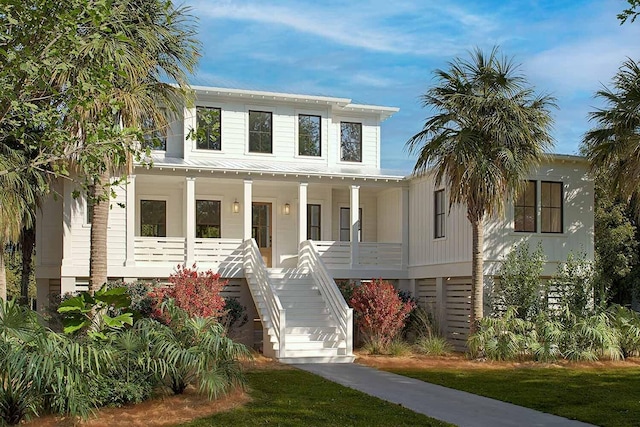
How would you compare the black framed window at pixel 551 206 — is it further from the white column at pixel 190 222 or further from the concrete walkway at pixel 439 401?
the white column at pixel 190 222

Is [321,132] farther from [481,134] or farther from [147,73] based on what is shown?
[147,73]

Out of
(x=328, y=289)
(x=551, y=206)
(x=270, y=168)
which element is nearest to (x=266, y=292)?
(x=328, y=289)

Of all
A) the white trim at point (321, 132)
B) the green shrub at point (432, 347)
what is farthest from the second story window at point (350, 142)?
the green shrub at point (432, 347)

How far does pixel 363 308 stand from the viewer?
62.5 ft

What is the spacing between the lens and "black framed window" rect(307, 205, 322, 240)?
24.3 metres

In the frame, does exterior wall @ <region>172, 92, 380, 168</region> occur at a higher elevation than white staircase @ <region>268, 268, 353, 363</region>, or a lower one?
higher

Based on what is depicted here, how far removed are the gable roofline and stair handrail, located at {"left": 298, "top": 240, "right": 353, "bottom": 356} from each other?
4747mm

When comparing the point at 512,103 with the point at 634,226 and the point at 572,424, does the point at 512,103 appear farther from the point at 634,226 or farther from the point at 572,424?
the point at 634,226

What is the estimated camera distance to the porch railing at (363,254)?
71.8 feet

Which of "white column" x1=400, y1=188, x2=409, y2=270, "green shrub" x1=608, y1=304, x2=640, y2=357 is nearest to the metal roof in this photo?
"white column" x1=400, y1=188, x2=409, y2=270

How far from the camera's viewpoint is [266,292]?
1877 cm

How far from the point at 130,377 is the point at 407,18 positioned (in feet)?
31.4

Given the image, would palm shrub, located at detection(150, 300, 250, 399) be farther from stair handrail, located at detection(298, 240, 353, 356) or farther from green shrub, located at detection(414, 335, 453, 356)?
green shrub, located at detection(414, 335, 453, 356)

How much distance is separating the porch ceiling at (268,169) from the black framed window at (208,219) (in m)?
1.57
